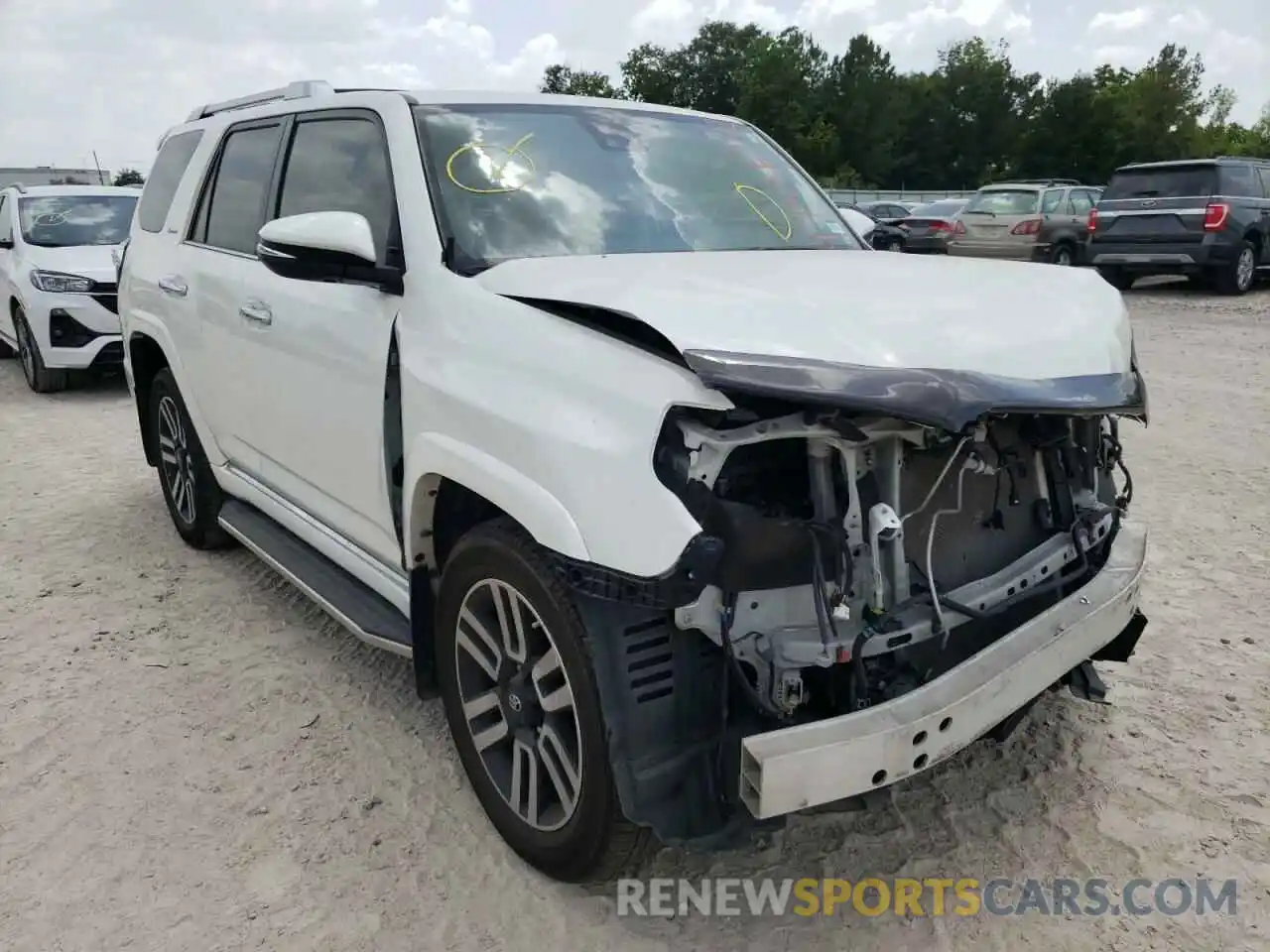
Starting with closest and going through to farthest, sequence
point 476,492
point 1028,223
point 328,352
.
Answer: point 476,492
point 328,352
point 1028,223

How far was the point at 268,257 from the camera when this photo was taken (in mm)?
2998

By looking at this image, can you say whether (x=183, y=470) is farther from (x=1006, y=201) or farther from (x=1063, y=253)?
(x=1063, y=253)

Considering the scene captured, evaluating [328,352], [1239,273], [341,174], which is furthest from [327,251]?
[1239,273]

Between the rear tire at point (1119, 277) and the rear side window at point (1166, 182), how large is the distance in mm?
1107

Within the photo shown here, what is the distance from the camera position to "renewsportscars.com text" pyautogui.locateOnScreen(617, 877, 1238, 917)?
2615 mm

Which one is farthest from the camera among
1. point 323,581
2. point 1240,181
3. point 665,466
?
point 1240,181

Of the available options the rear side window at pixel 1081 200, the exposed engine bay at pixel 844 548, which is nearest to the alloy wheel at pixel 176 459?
the exposed engine bay at pixel 844 548

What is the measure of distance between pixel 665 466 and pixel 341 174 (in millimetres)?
1945

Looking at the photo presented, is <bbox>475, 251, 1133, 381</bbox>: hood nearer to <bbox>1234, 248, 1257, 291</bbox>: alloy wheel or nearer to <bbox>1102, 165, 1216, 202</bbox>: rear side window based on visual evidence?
<bbox>1102, 165, 1216, 202</bbox>: rear side window

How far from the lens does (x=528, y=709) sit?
105 inches

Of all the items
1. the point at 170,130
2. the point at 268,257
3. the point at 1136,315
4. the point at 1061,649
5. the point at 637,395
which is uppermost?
the point at 170,130

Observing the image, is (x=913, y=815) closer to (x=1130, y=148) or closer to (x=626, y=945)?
(x=626, y=945)

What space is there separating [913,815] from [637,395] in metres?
1.61

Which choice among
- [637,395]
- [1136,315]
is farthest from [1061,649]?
[1136,315]
